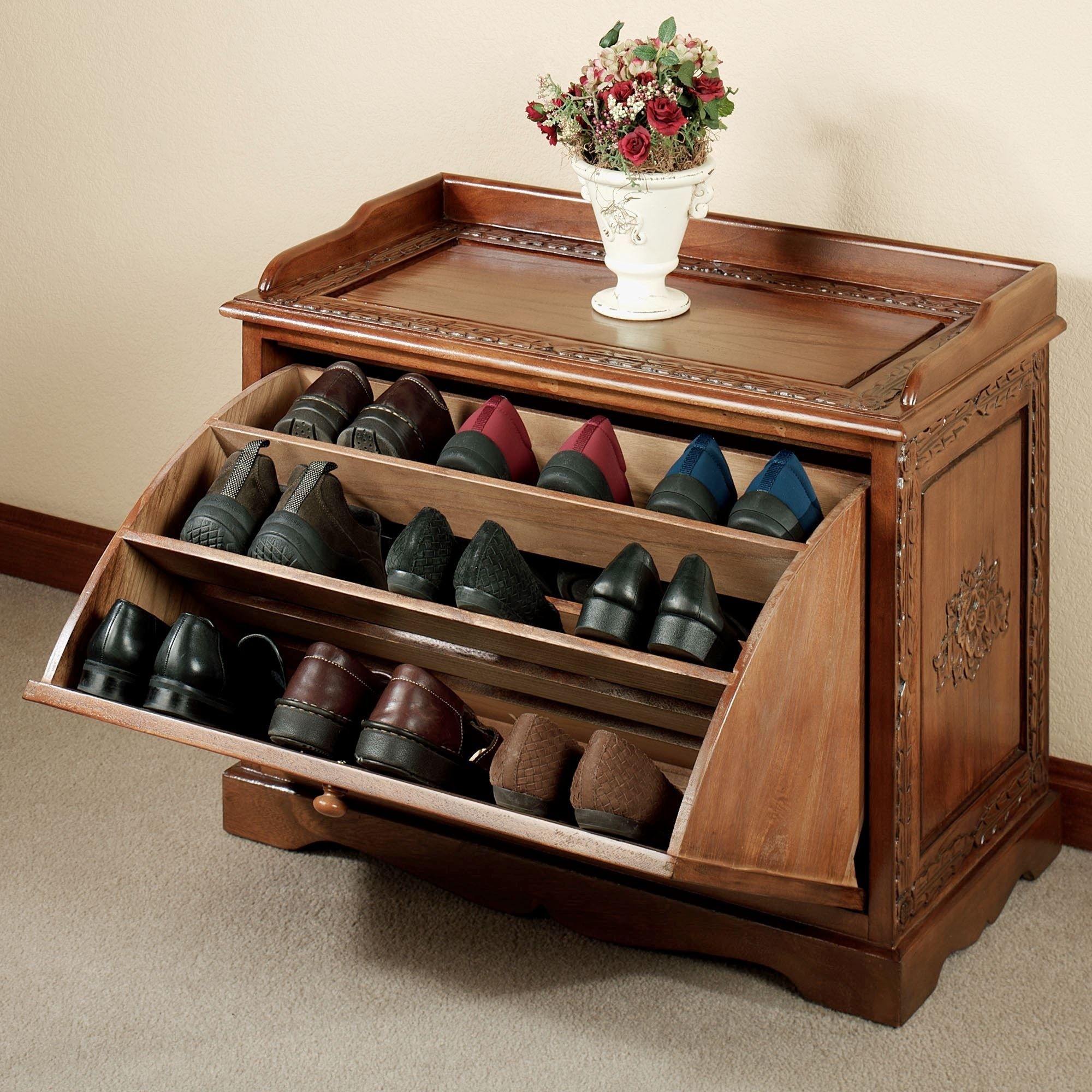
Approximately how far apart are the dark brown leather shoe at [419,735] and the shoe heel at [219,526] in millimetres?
257

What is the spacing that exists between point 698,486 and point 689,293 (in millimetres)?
477

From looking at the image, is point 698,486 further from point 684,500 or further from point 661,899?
point 661,899

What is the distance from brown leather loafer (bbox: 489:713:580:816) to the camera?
159cm

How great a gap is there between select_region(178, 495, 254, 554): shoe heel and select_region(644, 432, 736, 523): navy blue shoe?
0.48 meters

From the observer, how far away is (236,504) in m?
1.76

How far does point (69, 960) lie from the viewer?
2.01 meters

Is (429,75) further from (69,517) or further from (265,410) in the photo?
(69,517)

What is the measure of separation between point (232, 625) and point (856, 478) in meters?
0.88

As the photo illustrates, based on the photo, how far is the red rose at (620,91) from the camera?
183 centimetres

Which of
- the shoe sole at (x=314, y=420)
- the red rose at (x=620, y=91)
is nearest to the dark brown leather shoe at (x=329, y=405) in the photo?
the shoe sole at (x=314, y=420)

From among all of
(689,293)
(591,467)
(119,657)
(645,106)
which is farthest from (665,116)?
(119,657)

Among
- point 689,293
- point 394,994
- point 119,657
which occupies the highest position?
point 689,293

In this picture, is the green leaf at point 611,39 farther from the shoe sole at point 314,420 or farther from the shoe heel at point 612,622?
the shoe heel at point 612,622

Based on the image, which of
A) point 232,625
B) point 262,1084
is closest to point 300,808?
point 232,625
